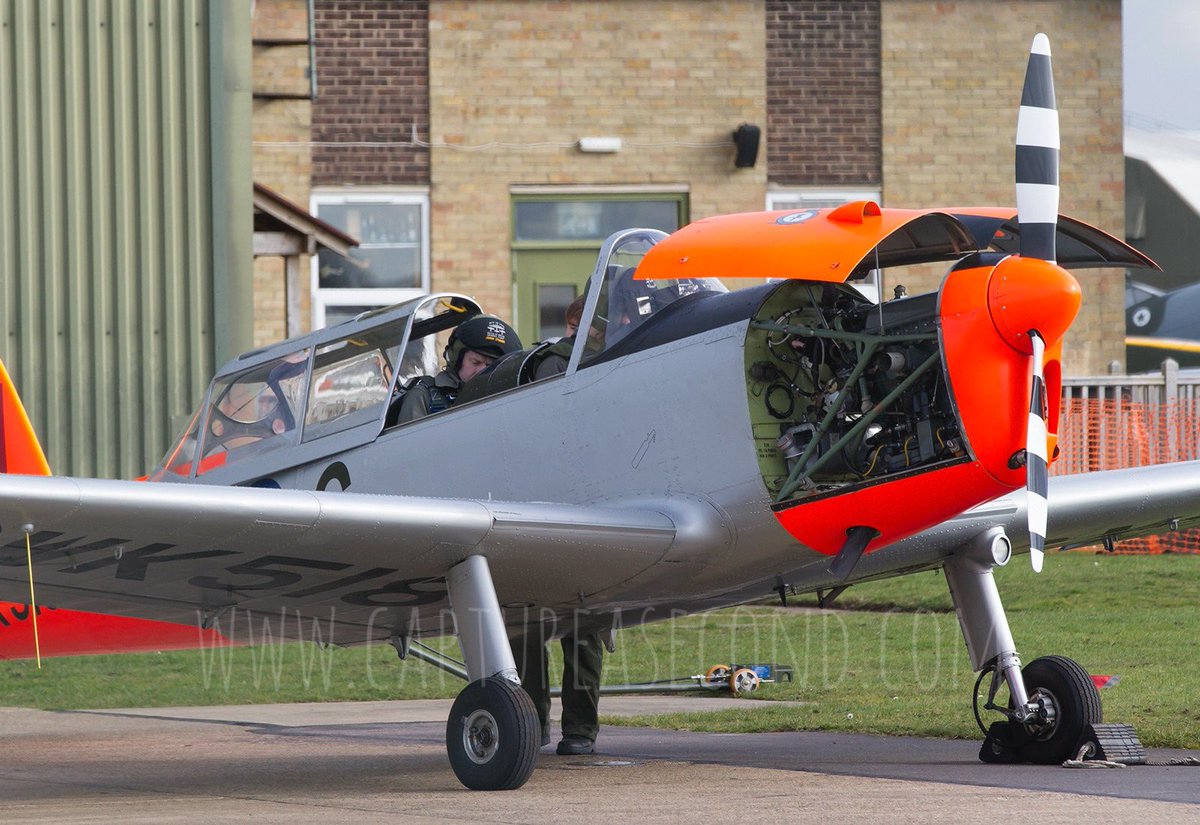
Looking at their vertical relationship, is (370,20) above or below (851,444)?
above

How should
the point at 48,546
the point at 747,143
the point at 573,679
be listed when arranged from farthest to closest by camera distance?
1. the point at 747,143
2. the point at 573,679
3. the point at 48,546

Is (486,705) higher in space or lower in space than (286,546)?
lower

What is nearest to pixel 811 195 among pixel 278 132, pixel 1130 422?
pixel 1130 422

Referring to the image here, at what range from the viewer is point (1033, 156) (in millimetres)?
6895

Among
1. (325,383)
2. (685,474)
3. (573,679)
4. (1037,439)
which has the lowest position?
(573,679)

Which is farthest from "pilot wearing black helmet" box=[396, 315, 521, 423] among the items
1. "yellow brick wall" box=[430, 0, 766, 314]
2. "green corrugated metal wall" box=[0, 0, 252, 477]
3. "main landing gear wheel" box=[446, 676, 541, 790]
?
"yellow brick wall" box=[430, 0, 766, 314]

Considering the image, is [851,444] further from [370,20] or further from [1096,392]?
[370,20]

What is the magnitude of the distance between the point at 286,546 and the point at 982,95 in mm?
15802

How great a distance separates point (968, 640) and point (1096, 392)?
11317 mm

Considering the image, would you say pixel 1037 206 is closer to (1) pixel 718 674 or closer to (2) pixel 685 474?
(2) pixel 685 474

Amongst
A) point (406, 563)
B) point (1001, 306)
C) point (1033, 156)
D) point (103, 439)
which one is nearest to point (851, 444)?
point (1001, 306)

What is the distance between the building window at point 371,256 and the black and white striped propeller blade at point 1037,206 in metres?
14.0

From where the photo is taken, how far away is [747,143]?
20.3 m

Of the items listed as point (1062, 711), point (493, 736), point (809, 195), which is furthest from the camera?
point (809, 195)
